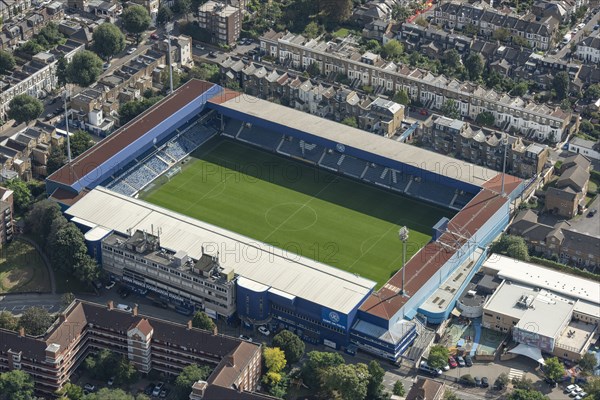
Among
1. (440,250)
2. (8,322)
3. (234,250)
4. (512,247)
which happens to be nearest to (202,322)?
(234,250)

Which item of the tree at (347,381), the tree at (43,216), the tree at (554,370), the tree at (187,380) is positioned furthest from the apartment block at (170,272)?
the tree at (554,370)

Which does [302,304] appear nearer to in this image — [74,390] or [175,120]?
[74,390]

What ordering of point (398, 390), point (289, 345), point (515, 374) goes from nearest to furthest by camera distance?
point (398, 390) < point (289, 345) < point (515, 374)

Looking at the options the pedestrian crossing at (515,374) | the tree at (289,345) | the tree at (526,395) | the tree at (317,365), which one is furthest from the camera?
the pedestrian crossing at (515,374)

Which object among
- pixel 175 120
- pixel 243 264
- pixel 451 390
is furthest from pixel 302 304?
pixel 175 120

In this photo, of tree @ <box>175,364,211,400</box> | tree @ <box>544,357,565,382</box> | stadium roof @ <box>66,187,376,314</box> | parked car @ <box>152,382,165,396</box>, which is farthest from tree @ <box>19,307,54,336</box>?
tree @ <box>544,357,565,382</box>

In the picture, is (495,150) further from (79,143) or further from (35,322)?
(35,322)

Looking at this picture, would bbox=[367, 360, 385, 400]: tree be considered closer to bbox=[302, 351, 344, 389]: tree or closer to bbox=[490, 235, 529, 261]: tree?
bbox=[302, 351, 344, 389]: tree

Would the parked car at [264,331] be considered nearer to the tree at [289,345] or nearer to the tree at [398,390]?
the tree at [289,345]
